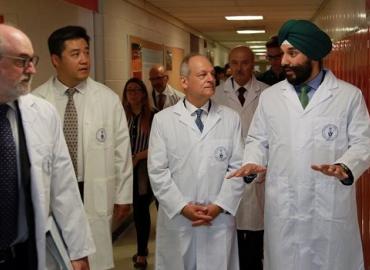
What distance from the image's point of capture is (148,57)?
618 cm

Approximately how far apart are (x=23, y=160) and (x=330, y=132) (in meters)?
1.35

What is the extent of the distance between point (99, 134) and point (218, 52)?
12898 millimetres

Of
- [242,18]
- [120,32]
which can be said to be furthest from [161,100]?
[242,18]

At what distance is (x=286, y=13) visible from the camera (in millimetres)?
7496

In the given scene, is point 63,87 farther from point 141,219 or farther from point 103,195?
point 141,219

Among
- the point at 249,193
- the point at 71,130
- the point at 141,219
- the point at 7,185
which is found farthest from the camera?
the point at 141,219

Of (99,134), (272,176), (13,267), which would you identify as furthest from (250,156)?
(13,267)

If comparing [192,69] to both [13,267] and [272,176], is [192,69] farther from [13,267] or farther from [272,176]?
[13,267]

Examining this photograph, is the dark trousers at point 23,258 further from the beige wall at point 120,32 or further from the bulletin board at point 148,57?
the bulletin board at point 148,57

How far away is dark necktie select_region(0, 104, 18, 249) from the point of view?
68.0 inches

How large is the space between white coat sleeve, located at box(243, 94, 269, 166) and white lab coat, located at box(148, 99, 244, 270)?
11 cm

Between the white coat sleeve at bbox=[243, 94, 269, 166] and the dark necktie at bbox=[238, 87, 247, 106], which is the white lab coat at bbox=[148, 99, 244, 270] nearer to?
the white coat sleeve at bbox=[243, 94, 269, 166]

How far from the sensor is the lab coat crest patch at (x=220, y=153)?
2.58 metres

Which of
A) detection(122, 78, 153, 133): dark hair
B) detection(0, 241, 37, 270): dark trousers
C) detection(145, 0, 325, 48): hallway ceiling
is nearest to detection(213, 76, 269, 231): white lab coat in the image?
detection(122, 78, 153, 133): dark hair
